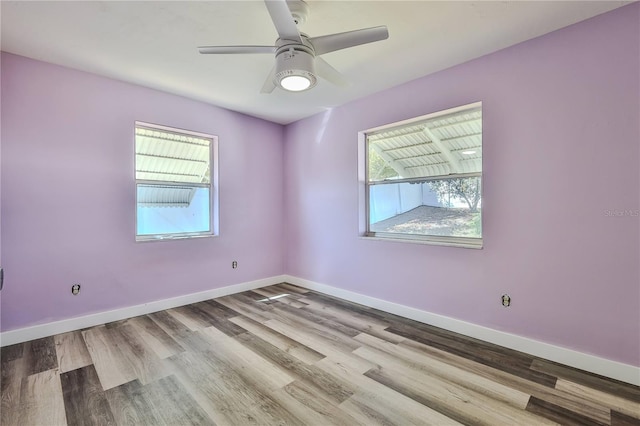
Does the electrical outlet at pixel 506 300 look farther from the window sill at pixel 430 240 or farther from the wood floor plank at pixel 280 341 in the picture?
the wood floor plank at pixel 280 341

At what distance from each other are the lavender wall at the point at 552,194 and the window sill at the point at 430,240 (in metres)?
0.06

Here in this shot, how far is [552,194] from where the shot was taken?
2348mm

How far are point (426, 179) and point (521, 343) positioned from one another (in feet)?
5.67

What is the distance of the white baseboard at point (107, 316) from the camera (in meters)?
2.67

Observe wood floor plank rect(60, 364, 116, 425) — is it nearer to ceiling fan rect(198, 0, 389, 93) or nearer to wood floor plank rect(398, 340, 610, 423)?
wood floor plank rect(398, 340, 610, 423)

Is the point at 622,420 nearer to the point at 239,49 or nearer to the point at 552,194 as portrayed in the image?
the point at 552,194

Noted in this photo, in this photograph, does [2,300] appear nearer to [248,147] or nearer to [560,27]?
[248,147]

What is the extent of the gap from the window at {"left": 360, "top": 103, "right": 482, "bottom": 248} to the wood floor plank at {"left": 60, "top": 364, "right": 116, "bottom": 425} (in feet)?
9.57

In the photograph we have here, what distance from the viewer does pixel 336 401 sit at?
1.86 metres

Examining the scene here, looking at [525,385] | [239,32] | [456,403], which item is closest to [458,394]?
[456,403]

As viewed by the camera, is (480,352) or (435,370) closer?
(435,370)

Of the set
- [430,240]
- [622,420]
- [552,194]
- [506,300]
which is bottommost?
[622,420]

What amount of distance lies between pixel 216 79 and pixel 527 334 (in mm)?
3794

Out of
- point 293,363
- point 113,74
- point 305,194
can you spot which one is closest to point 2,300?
point 113,74
